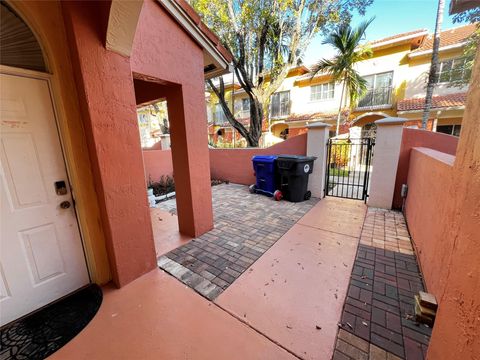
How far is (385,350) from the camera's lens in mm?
1701

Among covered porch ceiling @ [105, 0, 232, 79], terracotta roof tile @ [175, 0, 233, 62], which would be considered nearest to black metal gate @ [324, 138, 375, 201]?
covered porch ceiling @ [105, 0, 232, 79]

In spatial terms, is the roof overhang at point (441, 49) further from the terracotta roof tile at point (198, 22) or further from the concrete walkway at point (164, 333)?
the concrete walkway at point (164, 333)

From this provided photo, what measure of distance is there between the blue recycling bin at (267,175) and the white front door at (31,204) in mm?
4557

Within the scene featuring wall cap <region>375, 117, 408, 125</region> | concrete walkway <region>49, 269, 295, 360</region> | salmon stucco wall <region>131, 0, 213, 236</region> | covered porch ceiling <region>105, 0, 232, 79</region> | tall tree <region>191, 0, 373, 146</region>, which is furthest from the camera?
tall tree <region>191, 0, 373, 146</region>

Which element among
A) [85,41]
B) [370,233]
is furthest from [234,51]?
[370,233]

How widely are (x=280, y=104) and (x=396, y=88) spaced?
23.9 ft

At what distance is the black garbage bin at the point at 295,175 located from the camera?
5258 mm

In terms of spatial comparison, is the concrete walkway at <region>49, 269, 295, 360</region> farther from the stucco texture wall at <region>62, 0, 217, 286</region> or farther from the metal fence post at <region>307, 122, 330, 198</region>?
the metal fence post at <region>307, 122, 330, 198</region>

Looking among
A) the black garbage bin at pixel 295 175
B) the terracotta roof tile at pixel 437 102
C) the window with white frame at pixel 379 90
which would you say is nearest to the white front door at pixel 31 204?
the black garbage bin at pixel 295 175

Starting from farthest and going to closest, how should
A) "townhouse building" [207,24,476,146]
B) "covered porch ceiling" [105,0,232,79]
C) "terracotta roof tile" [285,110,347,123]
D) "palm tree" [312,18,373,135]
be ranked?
"terracotta roof tile" [285,110,347,123] < "townhouse building" [207,24,476,146] < "palm tree" [312,18,373,135] < "covered porch ceiling" [105,0,232,79]

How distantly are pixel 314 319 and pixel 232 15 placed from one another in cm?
961

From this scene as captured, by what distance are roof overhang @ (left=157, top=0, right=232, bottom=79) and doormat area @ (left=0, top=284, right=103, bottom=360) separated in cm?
374

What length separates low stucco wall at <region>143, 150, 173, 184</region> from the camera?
23.1 feet

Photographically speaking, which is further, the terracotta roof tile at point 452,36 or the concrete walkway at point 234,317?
the terracotta roof tile at point 452,36
